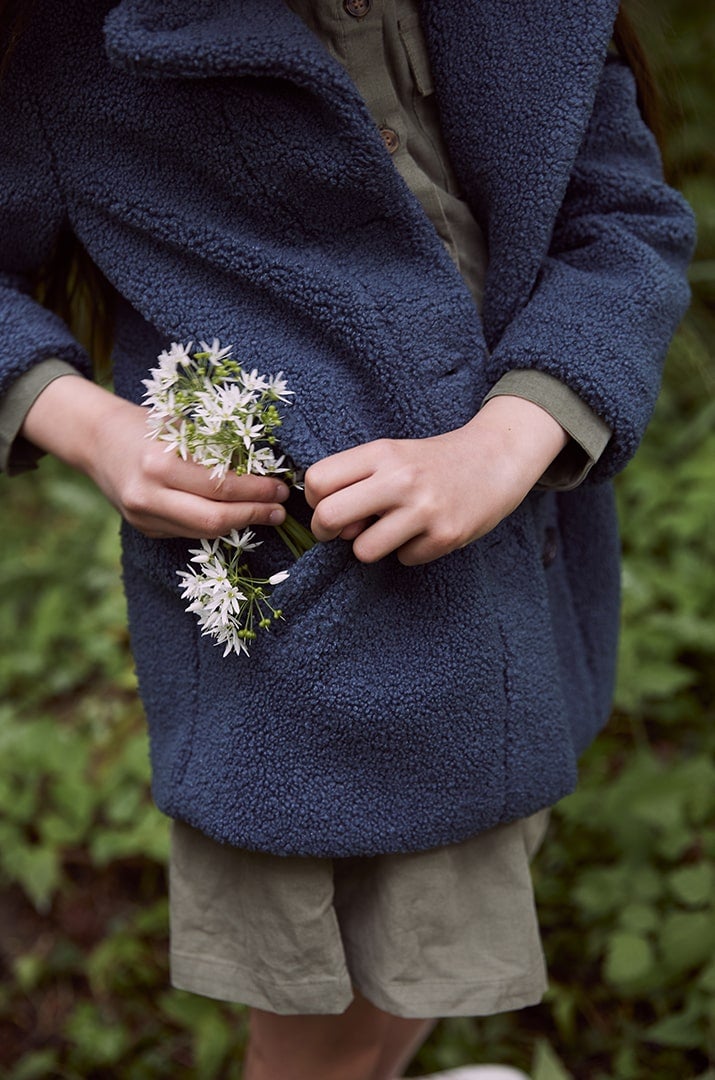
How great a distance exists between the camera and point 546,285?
1.06m

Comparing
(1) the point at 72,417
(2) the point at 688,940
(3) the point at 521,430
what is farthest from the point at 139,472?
(2) the point at 688,940

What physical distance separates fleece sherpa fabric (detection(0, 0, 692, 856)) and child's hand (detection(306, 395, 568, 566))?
2.7 inches

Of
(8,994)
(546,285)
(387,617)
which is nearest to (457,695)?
(387,617)

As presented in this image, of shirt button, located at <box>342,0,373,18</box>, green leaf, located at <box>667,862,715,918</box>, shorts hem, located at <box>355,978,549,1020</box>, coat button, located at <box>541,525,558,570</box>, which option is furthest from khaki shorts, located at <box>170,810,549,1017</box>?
shirt button, located at <box>342,0,373,18</box>

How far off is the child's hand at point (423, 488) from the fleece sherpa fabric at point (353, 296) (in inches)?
2.7

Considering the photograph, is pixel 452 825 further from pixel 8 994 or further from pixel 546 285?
pixel 8 994

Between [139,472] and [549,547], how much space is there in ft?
1.65

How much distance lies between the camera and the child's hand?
875mm

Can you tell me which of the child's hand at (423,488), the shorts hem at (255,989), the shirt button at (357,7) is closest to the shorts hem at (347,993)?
the shorts hem at (255,989)

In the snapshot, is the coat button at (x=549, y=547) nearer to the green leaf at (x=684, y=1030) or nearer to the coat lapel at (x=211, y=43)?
the coat lapel at (x=211, y=43)

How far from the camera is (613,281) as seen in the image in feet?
3.44

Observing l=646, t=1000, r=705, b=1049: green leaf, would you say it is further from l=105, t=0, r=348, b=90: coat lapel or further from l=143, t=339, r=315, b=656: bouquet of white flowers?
l=105, t=0, r=348, b=90: coat lapel

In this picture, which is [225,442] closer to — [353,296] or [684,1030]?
[353,296]

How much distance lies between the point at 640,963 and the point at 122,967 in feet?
3.58
